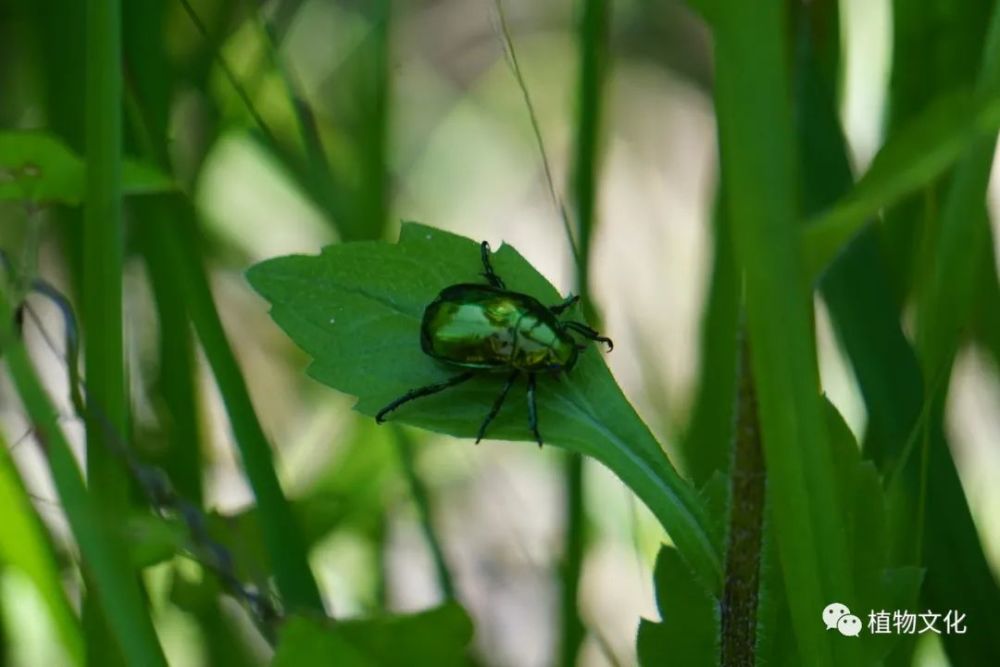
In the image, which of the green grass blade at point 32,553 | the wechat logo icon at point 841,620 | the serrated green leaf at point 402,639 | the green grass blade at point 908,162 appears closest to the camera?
the green grass blade at point 908,162

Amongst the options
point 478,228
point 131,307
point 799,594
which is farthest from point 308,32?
point 799,594

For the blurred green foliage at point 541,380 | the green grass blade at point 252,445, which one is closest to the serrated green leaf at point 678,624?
the blurred green foliage at point 541,380

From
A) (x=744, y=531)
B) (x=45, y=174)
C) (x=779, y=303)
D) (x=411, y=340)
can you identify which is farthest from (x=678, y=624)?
(x=45, y=174)

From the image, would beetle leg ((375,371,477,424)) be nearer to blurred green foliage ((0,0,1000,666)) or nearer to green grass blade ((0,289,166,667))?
blurred green foliage ((0,0,1000,666))

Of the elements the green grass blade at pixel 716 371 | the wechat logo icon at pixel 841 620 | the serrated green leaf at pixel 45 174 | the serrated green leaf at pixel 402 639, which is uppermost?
the green grass blade at pixel 716 371

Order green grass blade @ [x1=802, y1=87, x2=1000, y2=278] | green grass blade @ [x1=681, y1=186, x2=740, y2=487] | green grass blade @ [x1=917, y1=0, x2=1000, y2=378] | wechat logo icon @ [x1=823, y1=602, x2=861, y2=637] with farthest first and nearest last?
green grass blade @ [x1=681, y1=186, x2=740, y2=487]
green grass blade @ [x1=917, y1=0, x2=1000, y2=378]
wechat logo icon @ [x1=823, y1=602, x2=861, y2=637]
green grass blade @ [x1=802, y1=87, x2=1000, y2=278]

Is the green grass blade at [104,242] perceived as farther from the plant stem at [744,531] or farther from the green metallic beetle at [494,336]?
the plant stem at [744,531]

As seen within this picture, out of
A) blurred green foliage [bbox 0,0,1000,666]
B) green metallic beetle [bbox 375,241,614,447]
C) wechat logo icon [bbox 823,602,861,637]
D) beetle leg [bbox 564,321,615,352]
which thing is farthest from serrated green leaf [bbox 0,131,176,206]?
wechat logo icon [bbox 823,602,861,637]

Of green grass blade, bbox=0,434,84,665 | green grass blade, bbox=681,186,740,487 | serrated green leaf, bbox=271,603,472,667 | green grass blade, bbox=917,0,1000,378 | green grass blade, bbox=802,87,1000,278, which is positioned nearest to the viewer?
green grass blade, bbox=802,87,1000,278
